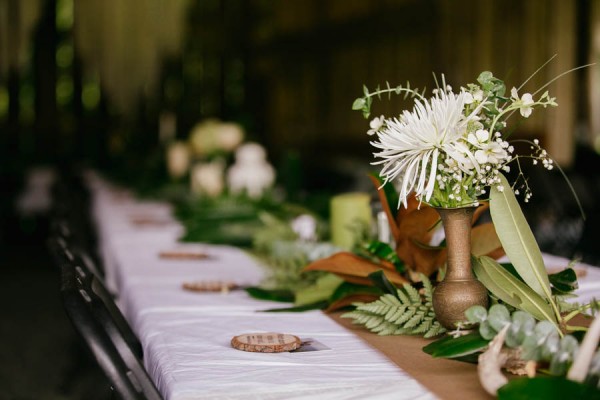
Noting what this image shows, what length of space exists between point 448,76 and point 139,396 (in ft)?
17.4

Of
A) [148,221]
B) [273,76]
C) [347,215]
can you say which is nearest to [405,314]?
[347,215]

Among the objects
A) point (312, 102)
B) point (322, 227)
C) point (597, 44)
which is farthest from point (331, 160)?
point (322, 227)

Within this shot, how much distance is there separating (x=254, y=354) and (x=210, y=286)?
0.68m

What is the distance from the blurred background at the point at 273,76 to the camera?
217 inches

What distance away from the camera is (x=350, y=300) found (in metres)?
1.60

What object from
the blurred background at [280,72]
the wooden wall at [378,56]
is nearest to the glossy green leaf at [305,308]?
the blurred background at [280,72]

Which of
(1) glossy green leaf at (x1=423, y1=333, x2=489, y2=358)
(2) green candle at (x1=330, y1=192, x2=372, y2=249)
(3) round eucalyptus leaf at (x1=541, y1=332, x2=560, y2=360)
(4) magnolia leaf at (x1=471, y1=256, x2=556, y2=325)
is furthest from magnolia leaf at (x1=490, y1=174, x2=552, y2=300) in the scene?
(2) green candle at (x1=330, y1=192, x2=372, y2=249)

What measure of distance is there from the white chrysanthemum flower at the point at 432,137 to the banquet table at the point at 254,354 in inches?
9.7

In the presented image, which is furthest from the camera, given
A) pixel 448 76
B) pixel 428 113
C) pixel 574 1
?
pixel 448 76

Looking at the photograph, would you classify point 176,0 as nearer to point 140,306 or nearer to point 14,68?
point 14,68

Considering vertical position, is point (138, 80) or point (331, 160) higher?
point (138, 80)

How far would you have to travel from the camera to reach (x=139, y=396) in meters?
1.08

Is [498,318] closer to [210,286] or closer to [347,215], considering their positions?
[210,286]

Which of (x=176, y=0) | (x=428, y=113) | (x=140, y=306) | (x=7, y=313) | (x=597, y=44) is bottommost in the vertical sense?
(x=7, y=313)
